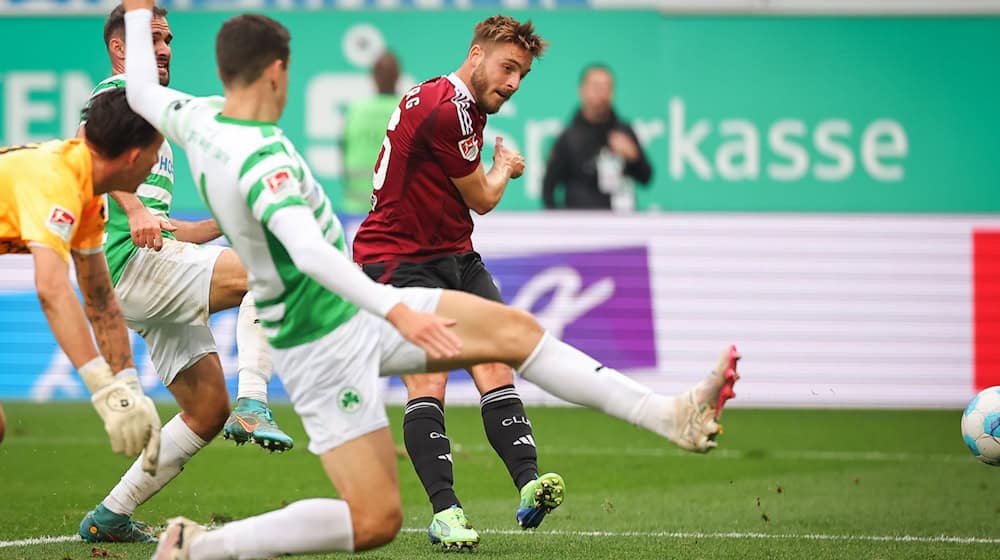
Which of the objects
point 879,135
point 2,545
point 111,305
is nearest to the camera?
point 111,305

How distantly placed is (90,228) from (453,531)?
2070 millimetres

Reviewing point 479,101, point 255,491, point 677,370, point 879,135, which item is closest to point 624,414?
point 479,101

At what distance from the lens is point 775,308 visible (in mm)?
13055

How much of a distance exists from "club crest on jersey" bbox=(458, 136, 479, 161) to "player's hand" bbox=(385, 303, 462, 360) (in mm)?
1984

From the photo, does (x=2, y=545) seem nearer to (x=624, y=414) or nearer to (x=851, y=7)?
(x=624, y=414)

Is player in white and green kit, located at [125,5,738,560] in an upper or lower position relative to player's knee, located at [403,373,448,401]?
upper

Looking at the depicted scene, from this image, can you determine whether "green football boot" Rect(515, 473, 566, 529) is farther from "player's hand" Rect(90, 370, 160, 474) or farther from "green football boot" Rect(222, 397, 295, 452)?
"player's hand" Rect(90, 370, 160, 474)

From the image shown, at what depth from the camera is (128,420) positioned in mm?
5066

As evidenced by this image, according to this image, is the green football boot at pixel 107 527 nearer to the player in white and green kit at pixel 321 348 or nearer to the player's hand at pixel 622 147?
the player in white and green kit at pixel 321 348

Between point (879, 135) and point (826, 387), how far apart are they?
254 inches

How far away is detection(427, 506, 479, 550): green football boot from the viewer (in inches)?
255

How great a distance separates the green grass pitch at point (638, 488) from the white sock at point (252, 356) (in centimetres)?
86

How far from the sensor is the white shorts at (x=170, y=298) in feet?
22.5

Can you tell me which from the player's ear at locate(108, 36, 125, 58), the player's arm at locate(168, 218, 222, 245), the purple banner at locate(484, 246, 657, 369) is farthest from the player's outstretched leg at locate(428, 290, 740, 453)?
the purple banner at locate(484, 246, 657, 369)
